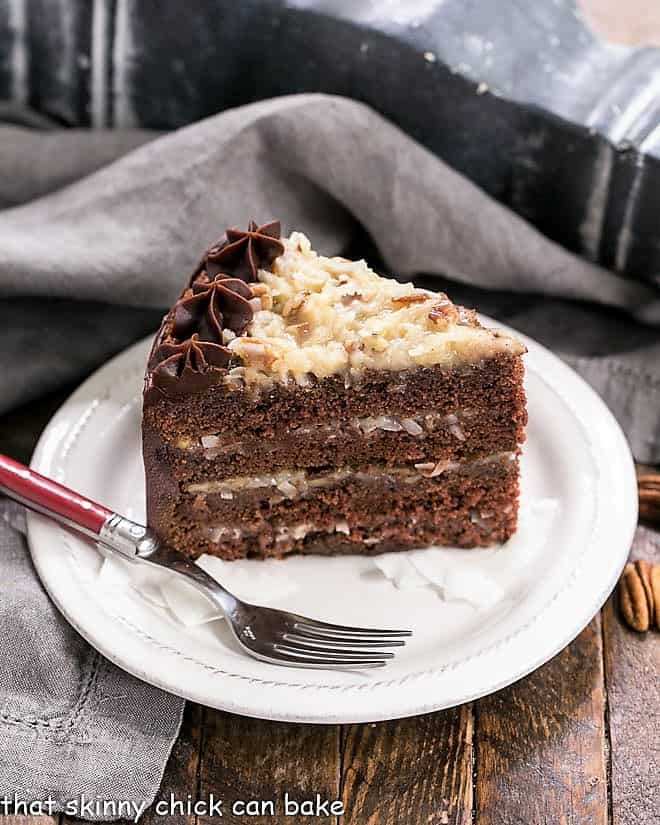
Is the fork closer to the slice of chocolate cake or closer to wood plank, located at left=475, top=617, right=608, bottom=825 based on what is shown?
the slice of chocolate cake

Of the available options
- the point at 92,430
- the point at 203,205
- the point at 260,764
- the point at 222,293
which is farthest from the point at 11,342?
the point at 260,764

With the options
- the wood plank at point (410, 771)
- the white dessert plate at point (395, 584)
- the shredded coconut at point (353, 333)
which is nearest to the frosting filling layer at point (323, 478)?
the white dessert plate at point (395, 584)

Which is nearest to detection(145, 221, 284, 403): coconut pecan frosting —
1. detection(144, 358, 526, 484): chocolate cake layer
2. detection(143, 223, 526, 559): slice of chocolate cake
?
detection(143, 223, 526, 559): slice of chocolate cake

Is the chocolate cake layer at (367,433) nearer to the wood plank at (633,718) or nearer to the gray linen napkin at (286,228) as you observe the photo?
the wood plank at (633,718)

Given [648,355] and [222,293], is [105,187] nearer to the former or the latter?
[222,293]

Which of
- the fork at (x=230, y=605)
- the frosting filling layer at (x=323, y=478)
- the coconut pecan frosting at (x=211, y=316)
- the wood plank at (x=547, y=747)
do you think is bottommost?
the wood plank at (x=547, y=747)

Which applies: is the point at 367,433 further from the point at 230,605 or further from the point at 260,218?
the point at 260,218
